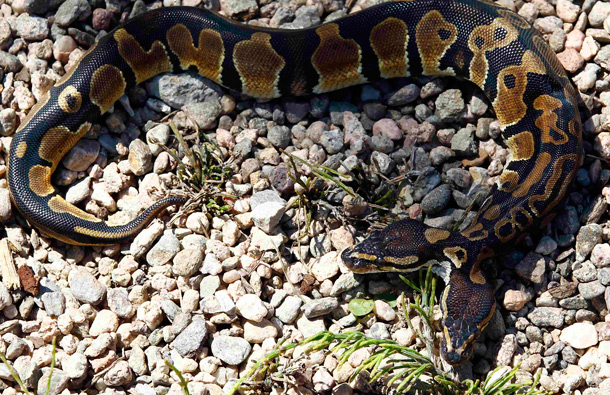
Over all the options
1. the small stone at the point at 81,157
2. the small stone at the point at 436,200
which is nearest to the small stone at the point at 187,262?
the small stone at the point at 81,157

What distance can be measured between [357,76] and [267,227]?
202cm

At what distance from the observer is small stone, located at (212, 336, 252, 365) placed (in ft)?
17.2

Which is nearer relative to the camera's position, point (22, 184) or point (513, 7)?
point (22, 184)

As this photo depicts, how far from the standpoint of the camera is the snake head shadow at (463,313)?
5148mm

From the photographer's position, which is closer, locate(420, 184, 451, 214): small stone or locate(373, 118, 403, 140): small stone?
locate(420, 184, 451, 214): small stone

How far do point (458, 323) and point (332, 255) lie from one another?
4.16 feet

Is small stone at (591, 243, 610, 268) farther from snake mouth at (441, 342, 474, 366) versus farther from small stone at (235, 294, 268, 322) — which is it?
small stone at (235, 294, 268, 322)

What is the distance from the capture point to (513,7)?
22.4 feet

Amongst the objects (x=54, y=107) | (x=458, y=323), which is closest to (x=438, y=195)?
(x=458, y=323)

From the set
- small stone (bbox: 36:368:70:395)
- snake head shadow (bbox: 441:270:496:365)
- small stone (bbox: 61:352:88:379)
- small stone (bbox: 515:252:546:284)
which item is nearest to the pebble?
snake head shadow (bbox: 441:270:496:365)

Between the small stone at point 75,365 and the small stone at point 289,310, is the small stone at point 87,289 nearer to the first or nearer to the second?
the small stone at point 75,365

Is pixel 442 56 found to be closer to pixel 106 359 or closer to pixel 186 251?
pixel 186 251

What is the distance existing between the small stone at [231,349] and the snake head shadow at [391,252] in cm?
113

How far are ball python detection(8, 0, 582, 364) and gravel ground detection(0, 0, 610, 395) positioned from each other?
0.18 meters
